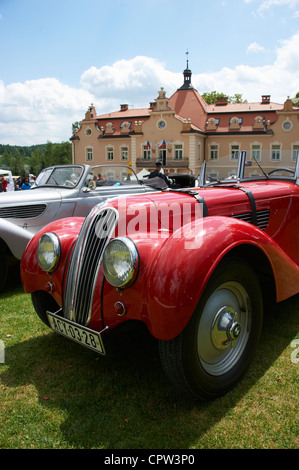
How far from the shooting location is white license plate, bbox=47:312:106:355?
237 centimetres

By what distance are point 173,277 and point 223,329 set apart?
0.71 metres

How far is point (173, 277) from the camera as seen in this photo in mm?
2170

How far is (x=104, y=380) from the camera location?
9.02ft

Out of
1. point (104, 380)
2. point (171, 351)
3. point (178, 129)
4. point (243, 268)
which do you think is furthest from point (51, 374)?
point (178, 129)

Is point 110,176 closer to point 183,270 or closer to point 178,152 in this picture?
point 183,270

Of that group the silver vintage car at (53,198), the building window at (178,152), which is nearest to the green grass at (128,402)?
the silver vintage car at (53,198)

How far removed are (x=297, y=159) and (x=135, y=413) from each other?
3.49 metres

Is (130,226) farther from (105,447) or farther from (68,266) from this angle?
(105,447)

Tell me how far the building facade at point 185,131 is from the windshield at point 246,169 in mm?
29837

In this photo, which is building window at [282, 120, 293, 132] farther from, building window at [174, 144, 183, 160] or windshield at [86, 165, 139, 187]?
windshield at [86, 165, 139, 187]

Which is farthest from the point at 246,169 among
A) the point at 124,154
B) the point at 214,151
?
the point at 124,154

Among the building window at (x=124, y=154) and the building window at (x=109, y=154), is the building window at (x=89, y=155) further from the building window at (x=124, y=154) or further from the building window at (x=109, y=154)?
the building window at (x=124, y=154)
